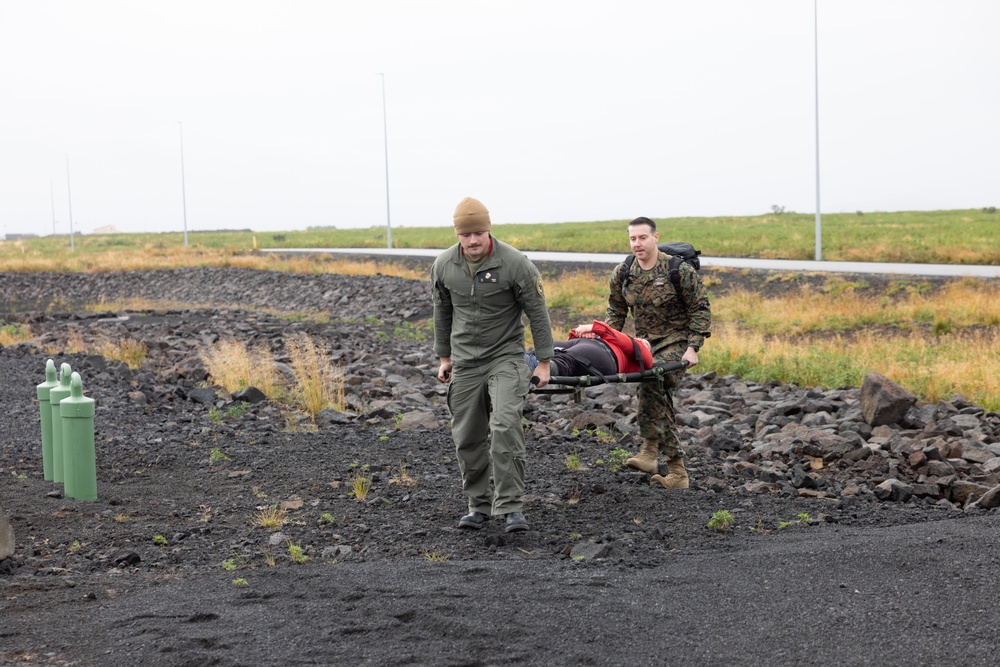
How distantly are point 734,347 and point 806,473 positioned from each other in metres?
7.56

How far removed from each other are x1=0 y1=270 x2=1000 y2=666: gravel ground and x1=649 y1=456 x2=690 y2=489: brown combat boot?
0.43 ft

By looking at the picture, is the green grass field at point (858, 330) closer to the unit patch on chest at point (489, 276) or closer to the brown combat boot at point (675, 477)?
the brown combat boot at point (675, 477)

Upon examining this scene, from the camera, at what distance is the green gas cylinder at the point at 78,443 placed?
800 centimetres

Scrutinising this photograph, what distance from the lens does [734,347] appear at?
643 inches

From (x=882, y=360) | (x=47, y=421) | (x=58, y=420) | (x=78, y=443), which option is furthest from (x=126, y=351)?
(x=882, y=360)

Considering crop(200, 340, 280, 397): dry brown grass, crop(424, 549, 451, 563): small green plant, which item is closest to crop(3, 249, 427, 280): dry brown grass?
crop(200, 340, 280, 397): dry brown grass

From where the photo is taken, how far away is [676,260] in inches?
308

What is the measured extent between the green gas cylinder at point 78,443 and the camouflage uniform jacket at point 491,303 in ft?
9.52

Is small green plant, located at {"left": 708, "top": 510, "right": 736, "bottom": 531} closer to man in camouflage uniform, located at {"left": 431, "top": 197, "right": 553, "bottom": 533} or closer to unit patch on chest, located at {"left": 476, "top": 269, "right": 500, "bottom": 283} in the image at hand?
man in camouflage uniform, located at {"left": 431, "top": 197, "right": 553, "bottom": 533}

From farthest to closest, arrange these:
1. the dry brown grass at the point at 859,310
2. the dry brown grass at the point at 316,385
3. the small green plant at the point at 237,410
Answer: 1. the dry brown grass at the point at 859,310
2. the dry brown grass at the point at 316,385
3. the small green plant at the point at 237,410

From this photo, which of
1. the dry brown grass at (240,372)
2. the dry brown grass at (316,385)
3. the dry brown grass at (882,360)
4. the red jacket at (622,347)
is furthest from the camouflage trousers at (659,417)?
the dry brown grass at (240,372)

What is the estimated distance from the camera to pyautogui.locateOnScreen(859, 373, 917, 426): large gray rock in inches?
431

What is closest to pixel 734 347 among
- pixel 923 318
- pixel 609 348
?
pixel 923 318

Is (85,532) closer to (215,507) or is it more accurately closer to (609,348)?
(215,507)
